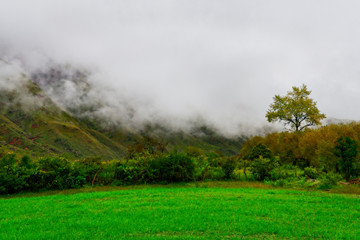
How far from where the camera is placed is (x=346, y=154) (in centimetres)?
2941

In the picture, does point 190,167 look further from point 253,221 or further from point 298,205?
point 253,221

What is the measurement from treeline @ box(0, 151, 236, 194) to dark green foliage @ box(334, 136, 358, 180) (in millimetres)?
13512

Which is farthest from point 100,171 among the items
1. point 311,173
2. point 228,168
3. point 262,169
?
point 311,173

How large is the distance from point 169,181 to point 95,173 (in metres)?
8.98

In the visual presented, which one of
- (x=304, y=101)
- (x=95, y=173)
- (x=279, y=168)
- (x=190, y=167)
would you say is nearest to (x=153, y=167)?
(x=190, y=167)

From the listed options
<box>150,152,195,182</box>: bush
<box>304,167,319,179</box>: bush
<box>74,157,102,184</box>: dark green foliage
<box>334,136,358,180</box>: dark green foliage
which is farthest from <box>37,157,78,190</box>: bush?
<box>334,136,358,180</box>: dark green foliage

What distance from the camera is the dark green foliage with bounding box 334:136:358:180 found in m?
29.1

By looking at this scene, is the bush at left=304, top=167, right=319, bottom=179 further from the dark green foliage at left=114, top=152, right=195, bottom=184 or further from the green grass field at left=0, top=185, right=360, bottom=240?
the green grass field at left=0, top=185, right=360, bottom=240

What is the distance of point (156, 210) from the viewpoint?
1259 cm

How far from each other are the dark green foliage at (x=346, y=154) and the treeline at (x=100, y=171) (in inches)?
532

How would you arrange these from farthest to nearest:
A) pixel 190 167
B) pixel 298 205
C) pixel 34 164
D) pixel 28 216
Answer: pixel 190 167 → pixel 34 164 → pixel 298 205 → pixel 28 216

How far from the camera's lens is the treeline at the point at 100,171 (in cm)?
2327

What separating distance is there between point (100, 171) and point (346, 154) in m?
30.2

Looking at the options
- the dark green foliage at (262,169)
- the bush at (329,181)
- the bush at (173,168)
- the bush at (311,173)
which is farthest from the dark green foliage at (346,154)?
the bush at (173,168)
